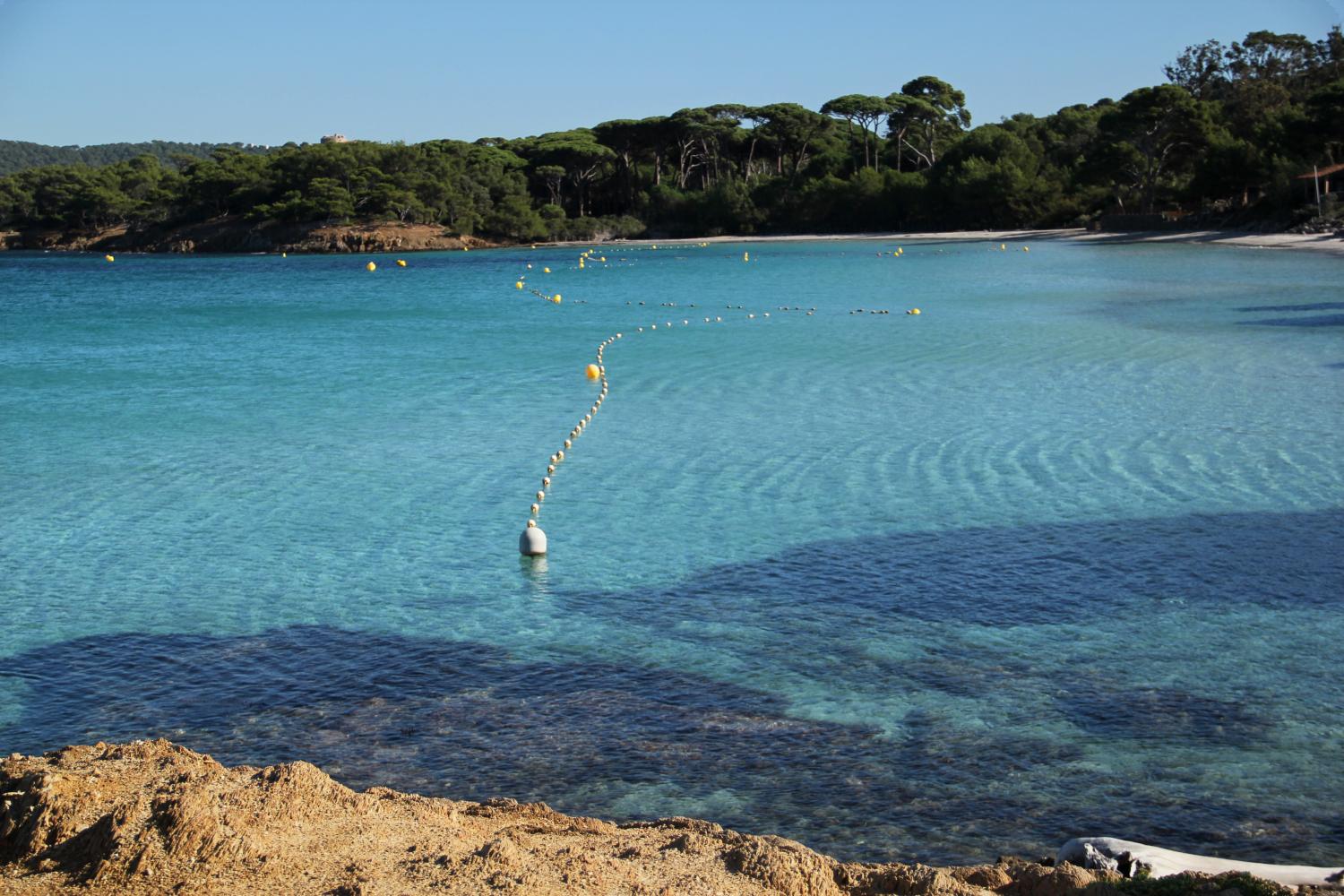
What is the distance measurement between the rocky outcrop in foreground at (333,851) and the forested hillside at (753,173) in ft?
262

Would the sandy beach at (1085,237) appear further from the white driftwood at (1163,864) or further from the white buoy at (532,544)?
the white driftwood at (1163,864)

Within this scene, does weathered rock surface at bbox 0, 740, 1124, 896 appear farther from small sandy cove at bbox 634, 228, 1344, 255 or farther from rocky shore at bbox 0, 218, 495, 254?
rocky shore at bbox 0, 218, 495, 254

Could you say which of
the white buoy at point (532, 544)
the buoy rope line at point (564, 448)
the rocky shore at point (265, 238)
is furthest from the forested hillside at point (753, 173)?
the white buoy at point (532, 544)

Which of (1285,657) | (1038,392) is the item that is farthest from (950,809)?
(1038,392)

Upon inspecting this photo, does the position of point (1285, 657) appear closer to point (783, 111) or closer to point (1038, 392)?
point (1038, 392)

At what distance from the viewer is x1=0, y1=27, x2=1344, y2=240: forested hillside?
278 ft

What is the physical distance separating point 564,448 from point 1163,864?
12.1 m

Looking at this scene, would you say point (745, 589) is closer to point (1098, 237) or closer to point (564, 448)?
point (564, 448)

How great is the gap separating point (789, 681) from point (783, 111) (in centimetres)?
11163

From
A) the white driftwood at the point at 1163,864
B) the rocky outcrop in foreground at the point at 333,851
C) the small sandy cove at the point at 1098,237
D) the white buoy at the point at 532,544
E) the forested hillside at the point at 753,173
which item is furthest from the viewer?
the forested hillside at the point at 753,173

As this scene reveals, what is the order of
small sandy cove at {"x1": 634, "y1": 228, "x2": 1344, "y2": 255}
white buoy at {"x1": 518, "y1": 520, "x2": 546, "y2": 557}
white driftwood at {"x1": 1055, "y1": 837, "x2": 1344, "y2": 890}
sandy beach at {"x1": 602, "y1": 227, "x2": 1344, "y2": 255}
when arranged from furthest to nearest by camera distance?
sandy beach at {"x1": 602, "y1": 227, "x2": 1344, "y2": 255}
small sandy cove at {"x1": 634, "y1": 228, "x2": 1344, "y2": 255}
white buoy at {"x1": 518, "y1": 520, "x2": 546, "y2": 557}
white driftwood at {"x1": 1055, "y1": 837, "x2": 1344, "y2": 890}

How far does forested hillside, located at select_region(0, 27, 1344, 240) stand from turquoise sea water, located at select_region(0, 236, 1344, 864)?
208 ft

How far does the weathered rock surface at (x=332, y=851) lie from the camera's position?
4.71 meters

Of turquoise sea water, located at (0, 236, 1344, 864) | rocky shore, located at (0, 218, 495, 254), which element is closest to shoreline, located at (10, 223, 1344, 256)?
rocky shore, located at (0, 218, 495, 254)
